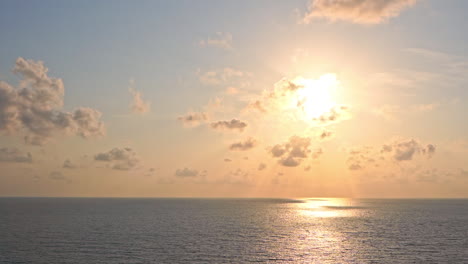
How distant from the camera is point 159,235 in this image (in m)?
112

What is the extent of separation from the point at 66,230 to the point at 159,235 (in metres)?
32.3

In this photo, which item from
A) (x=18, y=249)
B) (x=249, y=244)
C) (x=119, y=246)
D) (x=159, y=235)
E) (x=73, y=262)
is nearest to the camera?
(x=73, y=262)

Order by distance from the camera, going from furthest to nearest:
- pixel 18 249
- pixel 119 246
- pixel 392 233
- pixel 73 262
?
1. pixel 392 233
2. pixel 119 246
3. pixel 18 249
4. pixel 73 262

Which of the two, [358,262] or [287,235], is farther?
[287,235]

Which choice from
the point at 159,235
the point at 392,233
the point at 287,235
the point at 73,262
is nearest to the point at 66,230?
the point at 159,235

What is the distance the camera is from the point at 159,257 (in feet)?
250

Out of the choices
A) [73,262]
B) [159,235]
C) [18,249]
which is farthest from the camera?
[159,235]

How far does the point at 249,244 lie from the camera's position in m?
95.4

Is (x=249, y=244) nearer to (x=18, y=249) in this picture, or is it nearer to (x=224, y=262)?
(x=224, y=262)

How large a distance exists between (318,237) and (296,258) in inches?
1464

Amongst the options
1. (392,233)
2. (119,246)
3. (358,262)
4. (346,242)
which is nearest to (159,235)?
(119,246)

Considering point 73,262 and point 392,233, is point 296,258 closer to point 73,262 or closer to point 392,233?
point 73,262

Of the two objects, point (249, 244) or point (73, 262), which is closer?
point (73, 262)

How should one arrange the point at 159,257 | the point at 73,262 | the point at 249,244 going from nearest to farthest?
1. the point at 73,262
2. the point at 159,257
3. the point at 249,244
